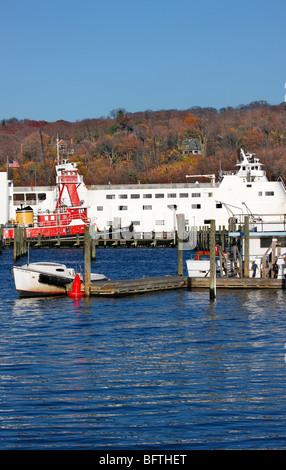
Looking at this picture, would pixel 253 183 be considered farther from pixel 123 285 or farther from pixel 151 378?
pixel 151 378

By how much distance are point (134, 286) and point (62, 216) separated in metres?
43.0

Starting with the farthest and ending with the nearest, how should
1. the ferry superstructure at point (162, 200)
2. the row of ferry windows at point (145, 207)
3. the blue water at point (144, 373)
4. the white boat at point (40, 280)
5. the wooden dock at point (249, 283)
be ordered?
the row of ferry windows at point (145, 207) < the ferry superstructure at point (162, 200) < the white boat at point (40, 280) < the wooden dock at point (249, 283) < the blue water at point (144, 373)

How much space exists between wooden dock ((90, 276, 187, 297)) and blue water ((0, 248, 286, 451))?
634mm

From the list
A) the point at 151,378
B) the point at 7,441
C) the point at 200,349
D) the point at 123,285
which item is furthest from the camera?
the point at 123,285

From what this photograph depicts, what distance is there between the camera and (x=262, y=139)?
5674 inches

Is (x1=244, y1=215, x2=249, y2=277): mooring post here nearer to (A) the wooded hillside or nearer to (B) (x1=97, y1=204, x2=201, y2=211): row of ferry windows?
(B) (x1=97, y1=204, x2=201, y2=211): row of ferry windows

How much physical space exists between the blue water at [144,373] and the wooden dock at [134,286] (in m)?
0.63

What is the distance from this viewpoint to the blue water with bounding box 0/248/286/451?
15.6 meters

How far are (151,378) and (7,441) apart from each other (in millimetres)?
5571

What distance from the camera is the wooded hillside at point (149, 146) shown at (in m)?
127

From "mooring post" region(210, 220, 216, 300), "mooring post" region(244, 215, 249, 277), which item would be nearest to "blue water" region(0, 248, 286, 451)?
"mooring post" region(210, 220, 216, 300)

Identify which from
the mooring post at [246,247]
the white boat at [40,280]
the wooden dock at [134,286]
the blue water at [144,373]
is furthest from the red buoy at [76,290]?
the mooring post at [246,247]

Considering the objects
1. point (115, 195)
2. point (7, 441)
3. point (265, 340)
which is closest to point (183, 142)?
point (115, 195)

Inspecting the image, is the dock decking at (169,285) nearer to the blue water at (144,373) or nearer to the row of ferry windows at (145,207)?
the blue water at (144,373)
